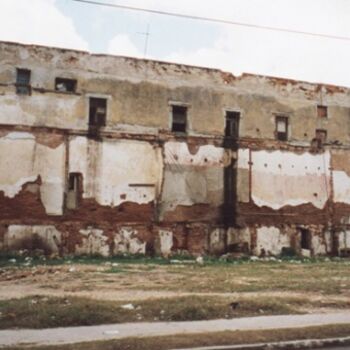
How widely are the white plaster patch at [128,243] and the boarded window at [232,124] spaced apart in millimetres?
6960

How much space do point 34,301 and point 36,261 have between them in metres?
10.3

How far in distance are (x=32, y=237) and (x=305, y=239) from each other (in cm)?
1374

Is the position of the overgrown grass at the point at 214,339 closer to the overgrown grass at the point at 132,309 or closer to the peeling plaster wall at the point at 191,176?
the overgrown grass at the point at 132,309

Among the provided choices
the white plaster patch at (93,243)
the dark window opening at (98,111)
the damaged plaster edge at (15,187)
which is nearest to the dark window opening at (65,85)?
the dark window opening at (98,111)

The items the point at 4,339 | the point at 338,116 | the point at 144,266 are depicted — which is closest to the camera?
the point at 4,339

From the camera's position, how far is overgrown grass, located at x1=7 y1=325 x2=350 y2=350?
7047mm

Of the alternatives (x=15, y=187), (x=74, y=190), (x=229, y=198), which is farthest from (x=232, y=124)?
(x=15, y=187)

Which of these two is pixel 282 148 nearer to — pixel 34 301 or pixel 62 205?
pixel 62 205

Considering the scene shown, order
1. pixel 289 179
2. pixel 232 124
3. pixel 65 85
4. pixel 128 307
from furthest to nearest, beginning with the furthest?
pixel 289 179
pixel 232 124
pixel 65 85
pixel 128 307

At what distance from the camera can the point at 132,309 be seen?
9656 millimetres

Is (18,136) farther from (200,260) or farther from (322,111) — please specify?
(322,111)

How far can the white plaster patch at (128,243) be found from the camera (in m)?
23.0

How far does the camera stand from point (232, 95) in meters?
26.0

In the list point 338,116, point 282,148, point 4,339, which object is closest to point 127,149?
point 282,148
